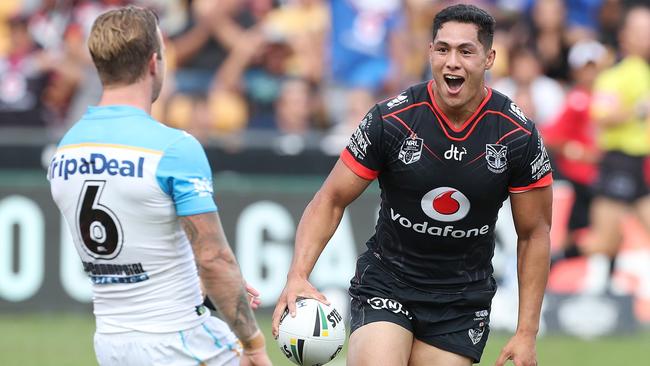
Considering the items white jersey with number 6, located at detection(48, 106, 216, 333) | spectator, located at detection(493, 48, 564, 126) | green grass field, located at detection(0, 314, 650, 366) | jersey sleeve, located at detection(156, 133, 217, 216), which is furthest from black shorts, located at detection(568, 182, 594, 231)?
jersey sleeve, located at detection(156, 133, 217, 216)

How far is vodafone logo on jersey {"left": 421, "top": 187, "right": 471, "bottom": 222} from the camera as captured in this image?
5.91 metres

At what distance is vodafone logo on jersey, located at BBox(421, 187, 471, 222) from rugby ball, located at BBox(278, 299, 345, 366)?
2.32 ft

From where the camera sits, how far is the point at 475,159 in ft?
19.2

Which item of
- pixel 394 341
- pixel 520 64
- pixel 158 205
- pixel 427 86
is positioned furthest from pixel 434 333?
pixel 520 64

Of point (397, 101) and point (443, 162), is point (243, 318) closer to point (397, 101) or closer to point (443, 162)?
point (443, 162)

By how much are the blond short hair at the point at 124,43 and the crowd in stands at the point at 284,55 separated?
28.5 feet

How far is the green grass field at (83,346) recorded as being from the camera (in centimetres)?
998

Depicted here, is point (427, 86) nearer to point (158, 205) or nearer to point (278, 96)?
point (158, 205)

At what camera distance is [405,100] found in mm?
5977

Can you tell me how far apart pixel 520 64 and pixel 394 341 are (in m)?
8.37

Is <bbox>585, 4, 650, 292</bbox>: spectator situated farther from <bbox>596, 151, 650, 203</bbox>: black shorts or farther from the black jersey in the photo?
the black jersey

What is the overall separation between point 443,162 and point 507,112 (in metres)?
0.40

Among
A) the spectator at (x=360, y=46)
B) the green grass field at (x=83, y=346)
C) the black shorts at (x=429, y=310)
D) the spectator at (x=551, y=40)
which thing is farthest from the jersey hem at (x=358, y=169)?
the spectator at (x=551, y=40)

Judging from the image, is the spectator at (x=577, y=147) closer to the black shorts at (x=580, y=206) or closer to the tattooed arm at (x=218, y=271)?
the black shorts at (x=580, y=206)
